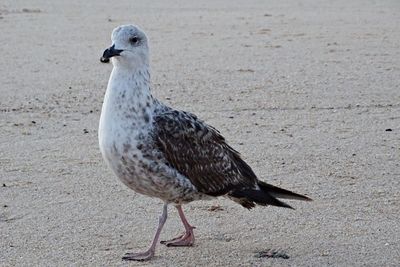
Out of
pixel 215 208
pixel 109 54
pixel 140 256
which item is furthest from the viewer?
pixel 215 208

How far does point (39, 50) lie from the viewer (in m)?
14.5

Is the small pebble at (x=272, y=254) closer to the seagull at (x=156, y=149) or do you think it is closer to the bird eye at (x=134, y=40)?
the seagull at (x=156, y=149)

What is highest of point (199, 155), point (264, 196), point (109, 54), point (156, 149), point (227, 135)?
point (109, 54)

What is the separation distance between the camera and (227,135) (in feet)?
30.9

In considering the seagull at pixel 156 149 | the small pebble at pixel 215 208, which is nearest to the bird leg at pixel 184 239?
the seagull at pixel 156 149

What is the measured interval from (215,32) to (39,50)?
11.6 ft

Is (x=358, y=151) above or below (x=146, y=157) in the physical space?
below

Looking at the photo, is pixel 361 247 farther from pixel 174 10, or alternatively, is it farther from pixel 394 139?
pixel 174 10

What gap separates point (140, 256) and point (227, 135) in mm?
3381

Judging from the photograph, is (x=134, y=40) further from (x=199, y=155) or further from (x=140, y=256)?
(x=140, y=256)

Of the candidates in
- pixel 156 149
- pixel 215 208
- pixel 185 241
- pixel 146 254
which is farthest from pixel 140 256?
pixel 215 208

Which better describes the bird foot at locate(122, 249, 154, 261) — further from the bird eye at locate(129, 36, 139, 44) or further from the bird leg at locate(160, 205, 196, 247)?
the bird eye at locate(129, 36, 139, 44)

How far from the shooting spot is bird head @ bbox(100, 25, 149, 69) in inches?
243

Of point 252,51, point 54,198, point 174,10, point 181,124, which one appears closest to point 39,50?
point 252,51
